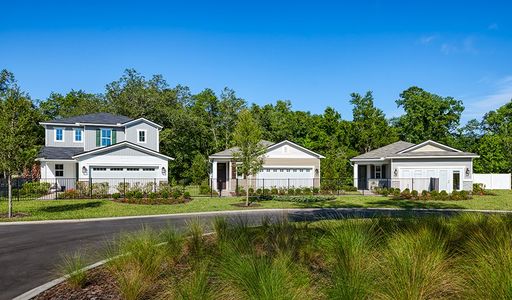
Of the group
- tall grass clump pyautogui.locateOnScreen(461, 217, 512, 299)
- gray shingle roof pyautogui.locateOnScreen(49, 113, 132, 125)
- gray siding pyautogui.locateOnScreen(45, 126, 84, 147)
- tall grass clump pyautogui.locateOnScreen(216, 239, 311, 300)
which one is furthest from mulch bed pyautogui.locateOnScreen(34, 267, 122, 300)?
gray siding pyautogui.locateOnScreen(45, 126, 84, 147)

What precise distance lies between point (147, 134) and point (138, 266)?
3204cm

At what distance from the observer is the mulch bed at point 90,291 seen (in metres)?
5.74

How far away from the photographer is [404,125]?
58000 millimetres

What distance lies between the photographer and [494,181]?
39.1m

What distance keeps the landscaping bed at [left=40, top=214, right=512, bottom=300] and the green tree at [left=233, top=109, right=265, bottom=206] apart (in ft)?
51.6

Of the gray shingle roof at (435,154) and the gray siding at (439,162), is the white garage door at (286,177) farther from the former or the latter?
the gray siding at (439,162)

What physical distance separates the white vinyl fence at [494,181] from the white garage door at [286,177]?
19270 mm

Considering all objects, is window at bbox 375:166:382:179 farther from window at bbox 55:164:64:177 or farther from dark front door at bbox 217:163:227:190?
window at bbox 55:164:64:177

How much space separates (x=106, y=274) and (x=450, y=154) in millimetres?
31784

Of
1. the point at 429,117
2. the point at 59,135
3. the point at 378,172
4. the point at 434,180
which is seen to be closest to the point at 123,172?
the point at 59,135

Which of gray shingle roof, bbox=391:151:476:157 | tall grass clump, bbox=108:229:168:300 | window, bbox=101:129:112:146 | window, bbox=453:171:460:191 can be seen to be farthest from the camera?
window, bbox=101:129:112:146

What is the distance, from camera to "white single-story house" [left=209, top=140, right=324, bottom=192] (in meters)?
33.8

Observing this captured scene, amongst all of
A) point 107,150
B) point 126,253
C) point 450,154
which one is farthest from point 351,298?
point 450,154

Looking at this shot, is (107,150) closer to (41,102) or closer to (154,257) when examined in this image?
(154,257)
